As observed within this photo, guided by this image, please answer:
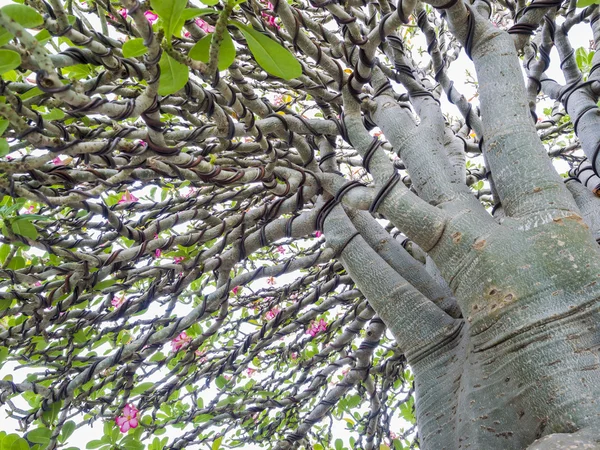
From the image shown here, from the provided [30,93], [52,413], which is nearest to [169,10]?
[30,93]

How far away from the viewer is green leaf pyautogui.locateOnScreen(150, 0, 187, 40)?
607 mm

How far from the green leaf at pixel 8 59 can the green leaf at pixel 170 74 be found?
199 mm

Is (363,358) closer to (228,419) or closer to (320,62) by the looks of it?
(228,419)

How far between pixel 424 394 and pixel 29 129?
3.06 ft

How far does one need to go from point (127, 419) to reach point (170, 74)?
151 cm

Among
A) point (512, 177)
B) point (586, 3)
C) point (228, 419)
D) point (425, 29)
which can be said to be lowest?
point (228, 419)

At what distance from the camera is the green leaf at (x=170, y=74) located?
73 centimetres

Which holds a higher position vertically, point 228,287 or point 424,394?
point 228,287

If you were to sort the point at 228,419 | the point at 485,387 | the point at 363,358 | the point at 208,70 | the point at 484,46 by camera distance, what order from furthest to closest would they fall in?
1. the point at 228,419
2. the point at 363,358
3. the point at 484,46
4. the point at 485,387
5. the point at 208,70

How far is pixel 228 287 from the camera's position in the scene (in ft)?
4.65

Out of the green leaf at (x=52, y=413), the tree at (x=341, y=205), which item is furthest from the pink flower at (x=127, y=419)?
the green leaf at (x=52, y=413)

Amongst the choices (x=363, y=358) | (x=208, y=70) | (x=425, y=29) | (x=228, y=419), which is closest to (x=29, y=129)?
(x=208, y=70)

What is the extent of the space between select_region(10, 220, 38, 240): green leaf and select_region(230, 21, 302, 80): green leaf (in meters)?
0.72

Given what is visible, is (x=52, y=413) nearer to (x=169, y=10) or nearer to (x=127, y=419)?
(x=127, y=419)
